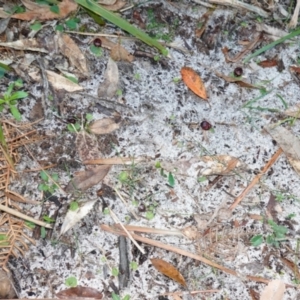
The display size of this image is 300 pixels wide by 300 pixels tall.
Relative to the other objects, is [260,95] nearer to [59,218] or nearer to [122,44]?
[122,44]

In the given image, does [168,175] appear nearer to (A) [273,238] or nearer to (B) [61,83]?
(A) [273,238]

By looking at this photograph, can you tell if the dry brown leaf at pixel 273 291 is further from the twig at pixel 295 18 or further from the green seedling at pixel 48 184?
the twig at pixel 295 18

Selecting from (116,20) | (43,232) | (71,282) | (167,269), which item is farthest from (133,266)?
(116,20)

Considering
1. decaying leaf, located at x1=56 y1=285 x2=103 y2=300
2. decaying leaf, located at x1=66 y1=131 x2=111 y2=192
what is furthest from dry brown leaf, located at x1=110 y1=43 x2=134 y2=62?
decaying leaf, located at x1=56 y1=285 x2=103 y2=300

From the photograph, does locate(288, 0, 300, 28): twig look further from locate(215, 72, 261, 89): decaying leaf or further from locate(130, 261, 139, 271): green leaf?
locate(130, 261, 139, 271): green leaf

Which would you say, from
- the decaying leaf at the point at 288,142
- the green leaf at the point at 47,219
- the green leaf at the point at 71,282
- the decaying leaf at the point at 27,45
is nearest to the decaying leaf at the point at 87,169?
the green leaf at the point at 47,219

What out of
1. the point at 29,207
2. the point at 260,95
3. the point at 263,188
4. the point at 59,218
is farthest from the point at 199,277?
the point at 260,95
